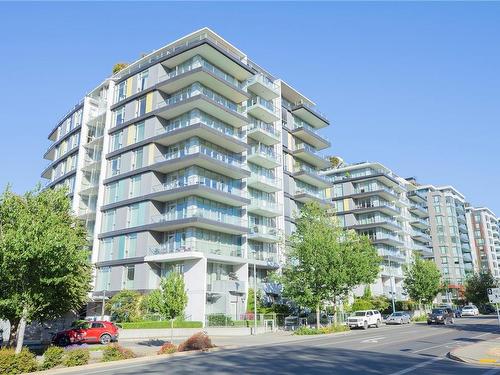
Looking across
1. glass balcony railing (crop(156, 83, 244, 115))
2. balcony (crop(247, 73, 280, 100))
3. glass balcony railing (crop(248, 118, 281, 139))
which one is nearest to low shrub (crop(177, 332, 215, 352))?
glass balcony railing (crop(156, 83, 244, 115))

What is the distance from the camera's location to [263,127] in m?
56.2

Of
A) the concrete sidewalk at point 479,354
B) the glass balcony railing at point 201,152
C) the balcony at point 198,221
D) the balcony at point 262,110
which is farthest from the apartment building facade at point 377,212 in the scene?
the concrete sidewalk at point 479,354

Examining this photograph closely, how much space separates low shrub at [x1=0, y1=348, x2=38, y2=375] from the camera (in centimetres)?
1728

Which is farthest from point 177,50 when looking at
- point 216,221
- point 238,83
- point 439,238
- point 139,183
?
point 439,238

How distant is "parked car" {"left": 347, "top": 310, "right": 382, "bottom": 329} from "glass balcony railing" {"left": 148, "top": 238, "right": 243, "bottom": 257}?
46.0 ft

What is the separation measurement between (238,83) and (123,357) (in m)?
39.0

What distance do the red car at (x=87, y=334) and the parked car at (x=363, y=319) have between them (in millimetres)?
24419

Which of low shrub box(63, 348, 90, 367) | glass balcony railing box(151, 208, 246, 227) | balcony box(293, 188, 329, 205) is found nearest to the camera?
low shrub box(63, 348, 90, 367)

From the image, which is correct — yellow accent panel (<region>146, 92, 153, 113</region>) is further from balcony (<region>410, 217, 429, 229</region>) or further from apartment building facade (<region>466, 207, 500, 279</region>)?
apartment building facade (<region>466, 207, 500, 279</region>)

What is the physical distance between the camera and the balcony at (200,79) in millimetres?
46031

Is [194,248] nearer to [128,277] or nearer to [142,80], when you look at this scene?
[128,277]

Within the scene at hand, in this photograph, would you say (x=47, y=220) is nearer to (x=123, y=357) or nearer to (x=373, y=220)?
(x=123, y=357)

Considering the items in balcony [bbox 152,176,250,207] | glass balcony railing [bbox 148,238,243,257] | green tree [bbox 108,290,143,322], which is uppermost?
balcony [bbox 152,176,250,207]

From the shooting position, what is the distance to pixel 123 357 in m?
21.0
